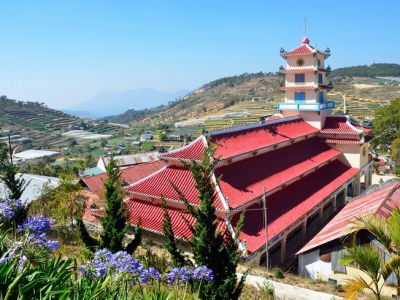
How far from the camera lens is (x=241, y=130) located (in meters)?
21.3

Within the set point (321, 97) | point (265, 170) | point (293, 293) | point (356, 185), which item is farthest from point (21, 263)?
point (356, 185)

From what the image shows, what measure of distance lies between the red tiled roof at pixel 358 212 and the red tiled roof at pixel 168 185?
608 cm

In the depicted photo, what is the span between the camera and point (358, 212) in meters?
18.8

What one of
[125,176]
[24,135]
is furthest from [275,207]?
[24,135]

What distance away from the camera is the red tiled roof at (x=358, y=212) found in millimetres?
15906

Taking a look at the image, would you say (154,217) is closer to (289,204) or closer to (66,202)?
(66,202)

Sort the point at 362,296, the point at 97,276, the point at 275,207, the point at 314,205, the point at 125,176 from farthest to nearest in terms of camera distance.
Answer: the point at 125,176, the point at 314,205, the point at 275,207, the point at 362,296, the point at 97,276

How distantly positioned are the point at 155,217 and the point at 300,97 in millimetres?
18800

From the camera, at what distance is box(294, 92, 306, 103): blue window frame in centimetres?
3017

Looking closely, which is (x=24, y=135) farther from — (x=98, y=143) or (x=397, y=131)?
(x=397, y=131)

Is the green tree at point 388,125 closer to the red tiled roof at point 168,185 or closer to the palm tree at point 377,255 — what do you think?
the red tiled roof at point 168,185

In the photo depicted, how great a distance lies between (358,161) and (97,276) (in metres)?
→ 27.7

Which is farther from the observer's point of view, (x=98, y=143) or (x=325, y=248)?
(x=98, y=143)

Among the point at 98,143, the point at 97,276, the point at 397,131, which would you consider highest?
the point at 97,276
